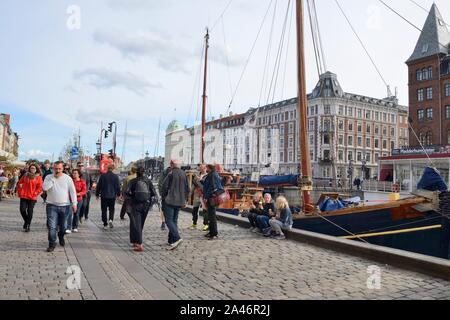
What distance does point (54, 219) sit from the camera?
8.05 m

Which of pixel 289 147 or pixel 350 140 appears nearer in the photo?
pixel 350 140

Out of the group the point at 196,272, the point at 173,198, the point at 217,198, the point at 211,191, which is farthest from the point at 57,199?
the point at 217,198

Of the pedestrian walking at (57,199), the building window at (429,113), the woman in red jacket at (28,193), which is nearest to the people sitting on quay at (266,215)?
the pedestrian walking at (57,199)

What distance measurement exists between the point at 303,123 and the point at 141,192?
22.0 feet

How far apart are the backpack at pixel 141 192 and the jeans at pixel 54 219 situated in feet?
4.80

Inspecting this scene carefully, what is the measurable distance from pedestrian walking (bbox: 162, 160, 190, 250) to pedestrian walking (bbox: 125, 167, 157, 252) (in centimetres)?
40

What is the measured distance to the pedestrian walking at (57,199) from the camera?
800 cm

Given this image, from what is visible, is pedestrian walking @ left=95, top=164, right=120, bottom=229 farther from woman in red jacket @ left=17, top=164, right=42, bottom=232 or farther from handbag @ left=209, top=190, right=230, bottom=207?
handbag @ left=209, top=190, right=230, bottom=207

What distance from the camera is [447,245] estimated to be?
9.59 meters

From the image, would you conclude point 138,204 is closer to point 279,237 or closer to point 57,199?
point 57,199
